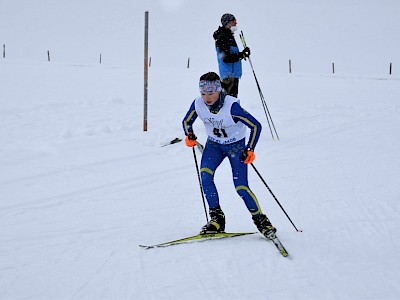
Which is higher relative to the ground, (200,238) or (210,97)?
(210,97)

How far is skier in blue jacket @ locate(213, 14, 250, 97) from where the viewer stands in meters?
7.55

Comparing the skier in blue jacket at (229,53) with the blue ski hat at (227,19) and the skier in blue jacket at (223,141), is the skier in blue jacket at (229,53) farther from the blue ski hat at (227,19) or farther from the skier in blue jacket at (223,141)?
the skier in blue jacket at (223,141)

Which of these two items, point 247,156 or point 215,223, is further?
point 215,223

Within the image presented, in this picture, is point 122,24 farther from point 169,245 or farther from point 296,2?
point 169,245

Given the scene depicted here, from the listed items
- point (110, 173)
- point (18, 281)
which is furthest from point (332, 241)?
point (110, 173)

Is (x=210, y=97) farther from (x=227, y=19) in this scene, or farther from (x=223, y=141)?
(x=227, y=19)

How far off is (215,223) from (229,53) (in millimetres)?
4297

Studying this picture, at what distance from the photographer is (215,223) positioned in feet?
14.1

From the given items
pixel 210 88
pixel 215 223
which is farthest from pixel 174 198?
pixel 210 88

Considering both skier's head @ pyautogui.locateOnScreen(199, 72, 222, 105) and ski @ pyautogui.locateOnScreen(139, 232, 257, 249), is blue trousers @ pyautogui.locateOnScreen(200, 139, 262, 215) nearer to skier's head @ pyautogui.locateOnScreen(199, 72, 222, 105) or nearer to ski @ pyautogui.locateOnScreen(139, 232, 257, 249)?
ski @ pyautogui.locateOnScreen(139, 232, 257, 249)

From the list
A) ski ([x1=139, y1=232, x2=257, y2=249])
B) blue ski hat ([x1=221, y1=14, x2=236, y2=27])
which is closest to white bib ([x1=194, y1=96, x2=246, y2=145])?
ski ([x1=139, y1=232, x2=257, y2=249])

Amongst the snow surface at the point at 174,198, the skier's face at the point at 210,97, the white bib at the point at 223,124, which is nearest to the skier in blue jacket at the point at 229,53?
the snow surface at the point at 174,198

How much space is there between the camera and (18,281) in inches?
136

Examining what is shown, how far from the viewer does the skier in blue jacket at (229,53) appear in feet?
24.8
